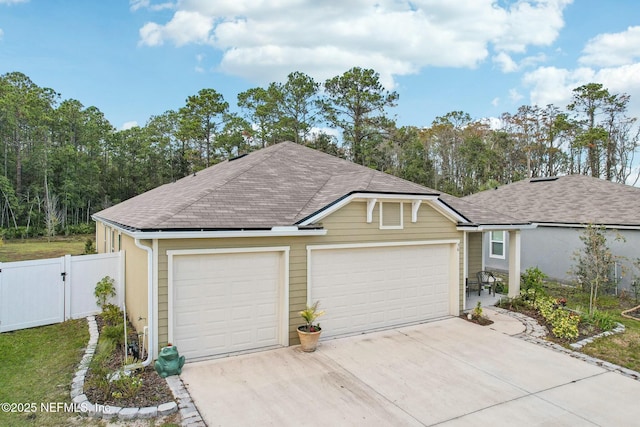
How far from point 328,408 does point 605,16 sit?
17688 mm

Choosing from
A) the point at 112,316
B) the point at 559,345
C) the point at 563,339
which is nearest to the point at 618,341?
the point at 563,339

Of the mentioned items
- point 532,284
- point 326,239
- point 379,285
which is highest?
point 326,239

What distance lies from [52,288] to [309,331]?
6.71 meters

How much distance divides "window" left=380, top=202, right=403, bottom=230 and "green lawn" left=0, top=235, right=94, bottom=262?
1934cm

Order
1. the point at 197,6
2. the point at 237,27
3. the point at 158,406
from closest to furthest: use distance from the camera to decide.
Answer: the point at 158,406 → the point at 197,6 → the point at 237,27

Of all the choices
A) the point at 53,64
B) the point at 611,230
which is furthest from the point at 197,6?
the point at 611,230

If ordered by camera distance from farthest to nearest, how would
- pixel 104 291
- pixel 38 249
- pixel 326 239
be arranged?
pixel 38 249 → pixel 104 291 → pixel 326 239

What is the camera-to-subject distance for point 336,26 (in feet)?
55.2

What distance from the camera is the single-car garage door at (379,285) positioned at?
8383mm

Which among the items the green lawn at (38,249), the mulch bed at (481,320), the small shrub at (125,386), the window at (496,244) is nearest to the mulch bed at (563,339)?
the mulch bed at (481,320)

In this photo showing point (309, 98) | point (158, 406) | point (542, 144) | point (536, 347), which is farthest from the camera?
point (542, 144)

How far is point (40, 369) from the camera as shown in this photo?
6.70 metres

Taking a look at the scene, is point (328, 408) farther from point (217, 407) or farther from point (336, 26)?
point (336, 26)

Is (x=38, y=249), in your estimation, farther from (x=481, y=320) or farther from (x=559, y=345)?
(x=559, y=345)
